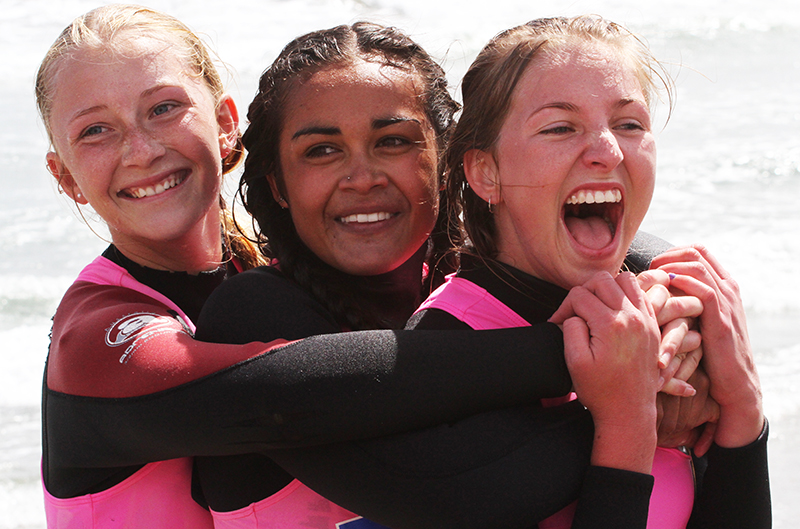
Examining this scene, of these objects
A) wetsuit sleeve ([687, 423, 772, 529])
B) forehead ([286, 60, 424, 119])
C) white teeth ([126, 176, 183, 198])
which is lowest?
wetsuit sleeve ([687, 423, 772, 529])

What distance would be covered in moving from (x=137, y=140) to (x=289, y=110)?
555 millimetres

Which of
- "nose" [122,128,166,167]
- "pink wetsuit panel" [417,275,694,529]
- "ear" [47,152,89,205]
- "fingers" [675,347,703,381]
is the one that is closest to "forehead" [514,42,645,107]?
"pink wetsuit panel" [417,275,694,529]

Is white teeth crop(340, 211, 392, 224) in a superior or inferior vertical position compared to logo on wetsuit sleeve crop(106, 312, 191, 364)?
superior

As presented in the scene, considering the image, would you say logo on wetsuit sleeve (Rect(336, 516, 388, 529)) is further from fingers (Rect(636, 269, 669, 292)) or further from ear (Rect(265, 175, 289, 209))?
ear (Rect(265, 175, 289, 209))

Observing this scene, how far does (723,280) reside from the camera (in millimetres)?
2184

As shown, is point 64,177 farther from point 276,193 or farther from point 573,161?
point 573,161

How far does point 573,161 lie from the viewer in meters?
1.99

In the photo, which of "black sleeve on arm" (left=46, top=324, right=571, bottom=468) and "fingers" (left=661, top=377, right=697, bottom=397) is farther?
"fingers" (left=661, top=377, right=697, bottom=397)

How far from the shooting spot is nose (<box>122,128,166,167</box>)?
2.56m

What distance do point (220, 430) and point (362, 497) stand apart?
0.36m

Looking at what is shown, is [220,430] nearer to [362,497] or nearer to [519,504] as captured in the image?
[362,497]

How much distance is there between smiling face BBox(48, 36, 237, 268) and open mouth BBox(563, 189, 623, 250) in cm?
127

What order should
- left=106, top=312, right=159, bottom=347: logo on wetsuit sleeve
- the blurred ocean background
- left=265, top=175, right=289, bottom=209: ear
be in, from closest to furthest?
1. left=106, top=312, right=159, bottom=347: logo on wetsuit sleeve
2. left=265, top=175, right=289, bottom=209: ear
3. the blurred ocean background

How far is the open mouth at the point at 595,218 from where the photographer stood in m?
2.02
